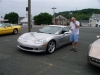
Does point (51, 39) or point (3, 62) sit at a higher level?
point (51, 39)

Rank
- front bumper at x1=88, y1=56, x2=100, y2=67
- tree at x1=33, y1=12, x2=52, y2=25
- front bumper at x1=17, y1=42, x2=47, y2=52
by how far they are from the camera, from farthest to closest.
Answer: tree at x1=33, y1=12, x2=52, y2=25
front bumper at x1=17, y1=42, x2=47, y2=52
front bumper at x1=88, y1=56, x2=100, y2=67

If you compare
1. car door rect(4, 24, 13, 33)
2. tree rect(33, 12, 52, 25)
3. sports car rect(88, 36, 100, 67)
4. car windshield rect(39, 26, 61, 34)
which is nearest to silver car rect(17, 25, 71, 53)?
car windshield rect(39, 26, 61, 34)

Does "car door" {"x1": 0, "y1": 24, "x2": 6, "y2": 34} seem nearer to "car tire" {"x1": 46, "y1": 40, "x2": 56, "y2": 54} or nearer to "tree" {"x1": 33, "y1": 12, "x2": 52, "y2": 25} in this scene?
"car tire" {"x1": 46, "y1": 40, "x2": 56, "y2": 54}

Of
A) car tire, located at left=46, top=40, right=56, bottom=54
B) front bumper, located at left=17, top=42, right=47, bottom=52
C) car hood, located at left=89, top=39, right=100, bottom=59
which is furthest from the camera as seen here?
car tire, located at left=46, top=40, right=56, bottom=54

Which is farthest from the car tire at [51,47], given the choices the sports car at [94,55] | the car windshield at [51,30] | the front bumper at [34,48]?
the sports car at [94,55]

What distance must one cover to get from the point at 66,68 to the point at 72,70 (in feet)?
0.64

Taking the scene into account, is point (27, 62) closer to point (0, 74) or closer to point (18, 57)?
point (18, 57)

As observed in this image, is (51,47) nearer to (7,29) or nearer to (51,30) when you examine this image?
(51,30)

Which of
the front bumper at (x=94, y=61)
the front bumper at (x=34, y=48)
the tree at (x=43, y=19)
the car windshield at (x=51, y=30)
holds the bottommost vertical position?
the front bumper at (x=94, y=61)

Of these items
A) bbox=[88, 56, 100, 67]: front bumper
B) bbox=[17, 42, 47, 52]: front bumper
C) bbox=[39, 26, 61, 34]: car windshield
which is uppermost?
bbox=[39, 26, 61, 34]: car windshield

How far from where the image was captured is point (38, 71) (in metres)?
3.37

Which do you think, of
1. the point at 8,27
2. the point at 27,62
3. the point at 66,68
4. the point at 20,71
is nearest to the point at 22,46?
the point at 27,62

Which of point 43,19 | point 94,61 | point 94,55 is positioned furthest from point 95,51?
point 43,19

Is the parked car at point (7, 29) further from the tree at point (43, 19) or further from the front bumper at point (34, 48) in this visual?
the tree at point (43, 19)
